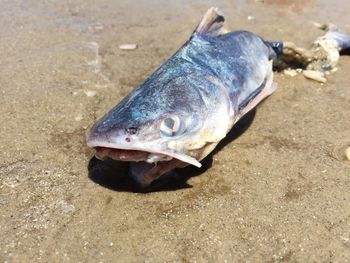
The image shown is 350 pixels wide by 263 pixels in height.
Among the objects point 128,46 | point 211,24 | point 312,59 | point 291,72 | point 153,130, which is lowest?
point 128,46

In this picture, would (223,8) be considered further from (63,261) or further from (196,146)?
(63,261)

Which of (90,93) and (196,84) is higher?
(196,84)

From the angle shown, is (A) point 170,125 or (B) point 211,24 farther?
(B) point 211,24

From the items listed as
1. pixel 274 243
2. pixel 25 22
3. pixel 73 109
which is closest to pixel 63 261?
pixel 274 243

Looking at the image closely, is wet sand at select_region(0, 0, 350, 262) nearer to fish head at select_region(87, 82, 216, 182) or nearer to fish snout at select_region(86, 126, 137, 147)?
fish head at select_region(87, 82, 216, 182)

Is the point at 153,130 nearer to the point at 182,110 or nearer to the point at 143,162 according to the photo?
the point at 182,110

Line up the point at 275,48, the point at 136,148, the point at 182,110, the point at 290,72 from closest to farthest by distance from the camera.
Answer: the point at 136,148, the point at 182,110, the point at 275,48, the point at 290,72

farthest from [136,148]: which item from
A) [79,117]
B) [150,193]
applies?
[79,117]
